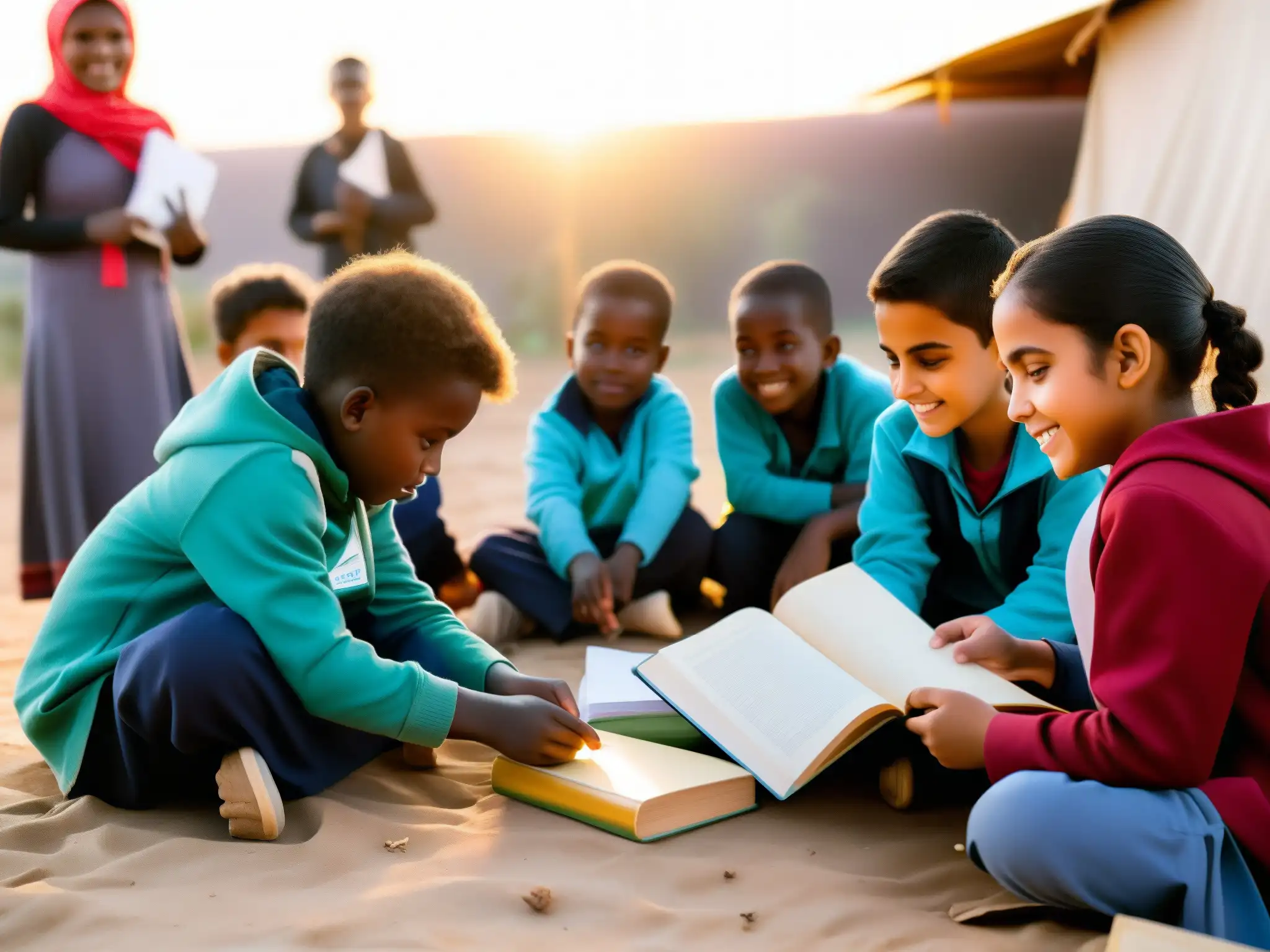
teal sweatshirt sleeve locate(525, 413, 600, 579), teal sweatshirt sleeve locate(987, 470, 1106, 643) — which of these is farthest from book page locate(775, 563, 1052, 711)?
teal sweatshirt sleeve locate(525, 413, 600, 579)

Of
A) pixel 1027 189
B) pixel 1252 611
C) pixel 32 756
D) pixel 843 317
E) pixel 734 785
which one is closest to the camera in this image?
pixel 1252 611

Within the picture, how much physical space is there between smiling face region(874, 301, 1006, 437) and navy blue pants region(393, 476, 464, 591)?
57.9 inches

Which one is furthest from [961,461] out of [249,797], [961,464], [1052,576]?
[249,797]

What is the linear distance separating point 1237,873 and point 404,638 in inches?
52.2

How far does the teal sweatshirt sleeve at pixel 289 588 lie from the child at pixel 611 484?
1224 millimetres

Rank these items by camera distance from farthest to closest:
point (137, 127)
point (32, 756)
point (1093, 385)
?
point (137, 127)
point (32, 756)
point (1093, 385)

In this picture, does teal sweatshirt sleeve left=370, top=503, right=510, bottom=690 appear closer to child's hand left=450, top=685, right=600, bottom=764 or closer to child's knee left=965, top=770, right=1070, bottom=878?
child's hand left=450, top=685, right=600, bottom=764

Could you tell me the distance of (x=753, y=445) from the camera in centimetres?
308

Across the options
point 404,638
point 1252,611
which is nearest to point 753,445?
point 404,638

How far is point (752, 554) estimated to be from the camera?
10.1 ft

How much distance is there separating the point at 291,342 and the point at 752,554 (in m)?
1.35

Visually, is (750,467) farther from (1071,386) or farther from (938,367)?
(1071,386)

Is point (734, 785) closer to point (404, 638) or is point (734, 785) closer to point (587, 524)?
point (404, 638)

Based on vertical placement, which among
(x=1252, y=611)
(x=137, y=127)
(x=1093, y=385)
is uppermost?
(x=137, y=127)
